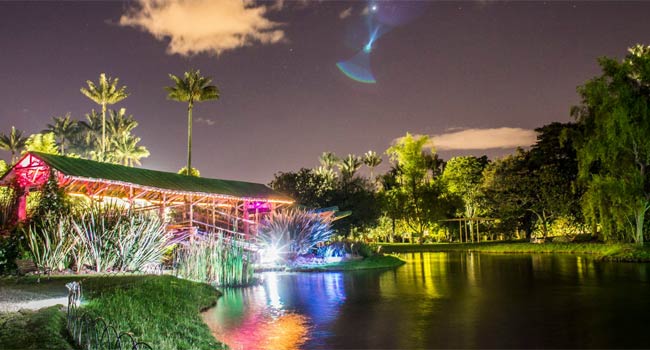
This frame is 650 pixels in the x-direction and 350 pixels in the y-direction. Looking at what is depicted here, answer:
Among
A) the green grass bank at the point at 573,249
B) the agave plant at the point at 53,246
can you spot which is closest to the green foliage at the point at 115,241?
the agave plant at the point at 53,246

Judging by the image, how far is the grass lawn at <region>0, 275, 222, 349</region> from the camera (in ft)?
28.5

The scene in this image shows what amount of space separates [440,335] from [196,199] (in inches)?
932

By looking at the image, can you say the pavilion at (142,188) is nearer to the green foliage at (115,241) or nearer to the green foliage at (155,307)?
the green foliage at (115,241)

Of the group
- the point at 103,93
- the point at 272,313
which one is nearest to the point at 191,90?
the point at 103,93

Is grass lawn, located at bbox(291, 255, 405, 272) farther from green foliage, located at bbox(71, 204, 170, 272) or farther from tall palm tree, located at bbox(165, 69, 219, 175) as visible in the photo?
tall palm tree, located at bbox(165, 69, 219, 175)

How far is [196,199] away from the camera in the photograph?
31406 millimetres

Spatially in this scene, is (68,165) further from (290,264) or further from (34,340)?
(34,340)

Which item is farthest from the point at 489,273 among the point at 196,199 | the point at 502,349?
the point at 196,199

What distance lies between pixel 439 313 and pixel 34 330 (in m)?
8.17

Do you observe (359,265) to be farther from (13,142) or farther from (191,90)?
(13,142)

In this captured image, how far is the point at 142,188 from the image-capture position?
24.6 metres

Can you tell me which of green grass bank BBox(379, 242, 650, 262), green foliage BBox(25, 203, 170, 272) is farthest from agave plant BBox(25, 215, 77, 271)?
green grass bank BBox(379, 242, 650, 262)

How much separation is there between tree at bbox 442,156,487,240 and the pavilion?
36.0 metres

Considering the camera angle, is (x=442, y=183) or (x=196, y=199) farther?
(x=442, y=183)
